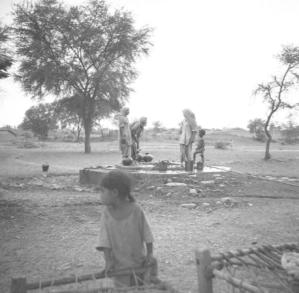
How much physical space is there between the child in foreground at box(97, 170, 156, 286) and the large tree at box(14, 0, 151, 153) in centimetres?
2287

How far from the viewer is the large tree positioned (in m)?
24.5

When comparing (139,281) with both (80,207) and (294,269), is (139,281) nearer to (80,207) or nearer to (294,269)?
(294,269)

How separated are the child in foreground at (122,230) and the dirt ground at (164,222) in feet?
1.44

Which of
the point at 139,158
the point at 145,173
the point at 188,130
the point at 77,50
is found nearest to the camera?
the point at 145,173

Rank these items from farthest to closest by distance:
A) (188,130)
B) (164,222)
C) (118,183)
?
(188,130), (164,222), (118,183)

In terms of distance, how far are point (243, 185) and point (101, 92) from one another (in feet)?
61.7

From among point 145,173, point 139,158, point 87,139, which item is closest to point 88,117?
point 87,139

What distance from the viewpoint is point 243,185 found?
8.65 metres

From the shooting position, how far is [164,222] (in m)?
5.67

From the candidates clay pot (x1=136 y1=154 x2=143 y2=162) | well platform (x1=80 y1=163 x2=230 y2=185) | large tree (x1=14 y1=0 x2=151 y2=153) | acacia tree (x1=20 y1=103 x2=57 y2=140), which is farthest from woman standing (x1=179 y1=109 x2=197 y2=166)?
acacia tree (x1=20 y1=103 x2=57 y2=140)

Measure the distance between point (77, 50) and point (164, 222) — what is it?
22342 millimetres

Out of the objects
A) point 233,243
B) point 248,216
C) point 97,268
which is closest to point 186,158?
point 248,216

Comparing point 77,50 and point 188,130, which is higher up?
point 77,50

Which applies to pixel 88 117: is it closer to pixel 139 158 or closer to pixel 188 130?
pixel 139 158
